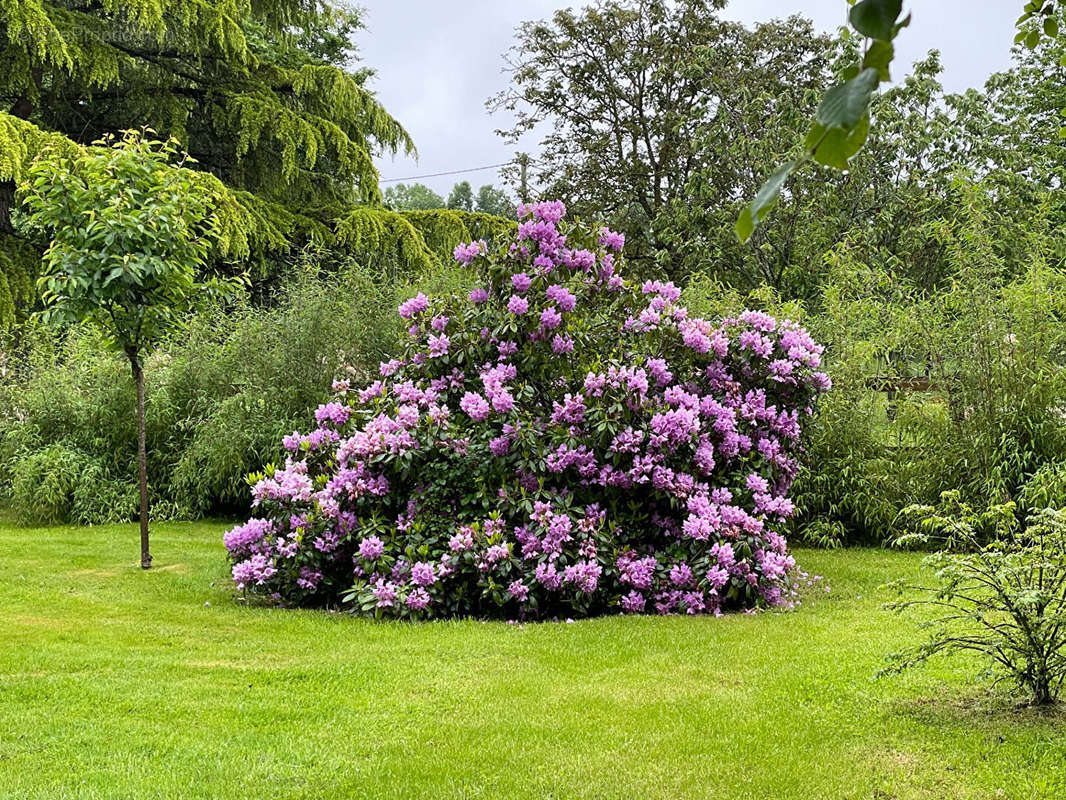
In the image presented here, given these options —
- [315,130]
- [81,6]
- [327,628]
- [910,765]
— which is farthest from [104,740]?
[81,6]

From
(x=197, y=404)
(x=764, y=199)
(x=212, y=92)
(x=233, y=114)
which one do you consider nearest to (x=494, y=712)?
(x=764, y=199)

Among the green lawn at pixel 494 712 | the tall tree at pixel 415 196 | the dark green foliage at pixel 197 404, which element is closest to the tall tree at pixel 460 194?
the tall tree at pixel 415 196

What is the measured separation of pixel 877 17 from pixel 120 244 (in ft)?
22.1

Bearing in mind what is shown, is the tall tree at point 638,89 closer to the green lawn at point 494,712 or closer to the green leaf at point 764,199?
the green lawn at point 494,712

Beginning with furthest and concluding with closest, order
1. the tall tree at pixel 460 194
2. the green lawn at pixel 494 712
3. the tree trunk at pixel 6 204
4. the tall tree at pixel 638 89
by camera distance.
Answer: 1. the tall tree at pixel 460 194
2. the tall tree at pixel 638 89
3. the tree trunk at pixel 6 204
4. the green lawn at pixel 494 712

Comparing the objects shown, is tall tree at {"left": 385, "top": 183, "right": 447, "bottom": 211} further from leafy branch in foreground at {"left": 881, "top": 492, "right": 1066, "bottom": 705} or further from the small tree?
leafy branch in foreground at {"left": 881, "top": 492, "right": 1066, "bottom": 705}

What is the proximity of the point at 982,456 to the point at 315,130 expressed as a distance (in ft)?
39.0

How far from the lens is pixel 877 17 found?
0.58 metres

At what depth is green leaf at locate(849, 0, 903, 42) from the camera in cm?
58

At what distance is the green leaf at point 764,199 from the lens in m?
0.60

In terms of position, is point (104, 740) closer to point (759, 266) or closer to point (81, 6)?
point (759, 266)

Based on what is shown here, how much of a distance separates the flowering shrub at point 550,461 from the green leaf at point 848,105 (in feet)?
16.0

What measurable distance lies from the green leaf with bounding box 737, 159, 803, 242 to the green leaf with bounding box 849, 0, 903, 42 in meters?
0.08

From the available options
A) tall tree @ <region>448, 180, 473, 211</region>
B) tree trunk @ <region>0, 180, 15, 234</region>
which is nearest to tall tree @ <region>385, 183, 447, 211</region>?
tall tree @ <region>448, 180, 473, 211</region>
